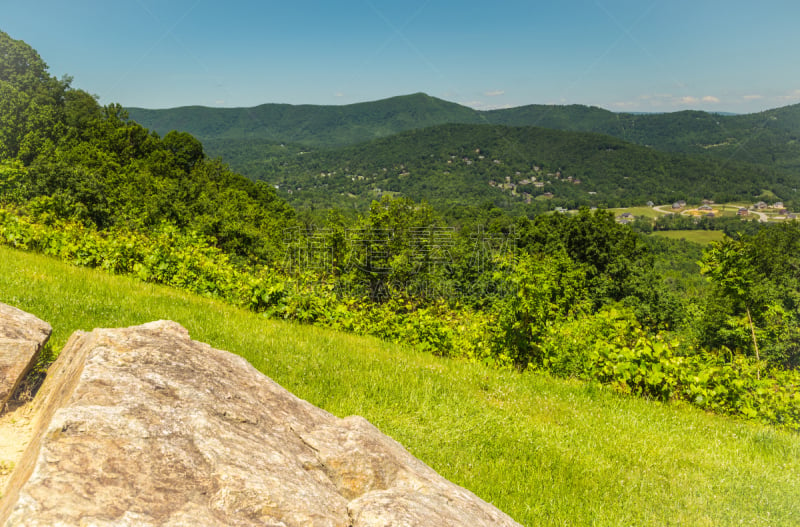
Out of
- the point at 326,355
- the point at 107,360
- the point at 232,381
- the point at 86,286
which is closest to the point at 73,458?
the point at 107,360

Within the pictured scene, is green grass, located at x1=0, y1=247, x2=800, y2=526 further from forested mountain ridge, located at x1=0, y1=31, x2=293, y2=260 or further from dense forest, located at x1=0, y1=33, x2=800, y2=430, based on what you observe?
forested mountain ridge, located at x1=0, y1=31, x2=293, y2=260

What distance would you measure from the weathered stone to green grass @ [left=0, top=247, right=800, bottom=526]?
1912 mm

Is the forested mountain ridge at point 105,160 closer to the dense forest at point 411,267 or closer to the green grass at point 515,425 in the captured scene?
the dense forest at point 411,267

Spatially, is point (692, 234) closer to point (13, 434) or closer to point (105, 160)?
point (105, 160)

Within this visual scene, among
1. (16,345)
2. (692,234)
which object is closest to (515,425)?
(16,345)

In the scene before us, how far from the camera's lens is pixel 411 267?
85.2 feet

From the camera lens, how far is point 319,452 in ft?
11.0

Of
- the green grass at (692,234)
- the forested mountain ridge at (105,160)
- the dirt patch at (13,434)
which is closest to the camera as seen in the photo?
the dirt patch at (13,434)

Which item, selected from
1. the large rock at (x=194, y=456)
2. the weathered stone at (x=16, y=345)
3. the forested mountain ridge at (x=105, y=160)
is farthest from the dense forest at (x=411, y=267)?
the large rock at (x=194, y=456)

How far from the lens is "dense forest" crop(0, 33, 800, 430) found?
9500mm

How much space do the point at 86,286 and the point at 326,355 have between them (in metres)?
5.73

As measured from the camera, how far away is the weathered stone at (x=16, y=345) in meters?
3.74

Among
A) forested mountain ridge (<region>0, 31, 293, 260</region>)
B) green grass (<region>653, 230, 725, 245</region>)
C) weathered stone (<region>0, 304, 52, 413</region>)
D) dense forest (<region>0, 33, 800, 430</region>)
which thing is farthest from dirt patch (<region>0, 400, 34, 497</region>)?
green grass (<region>653, 230, 725, 245</region>)

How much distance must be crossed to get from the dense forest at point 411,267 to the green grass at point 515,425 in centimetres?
118
